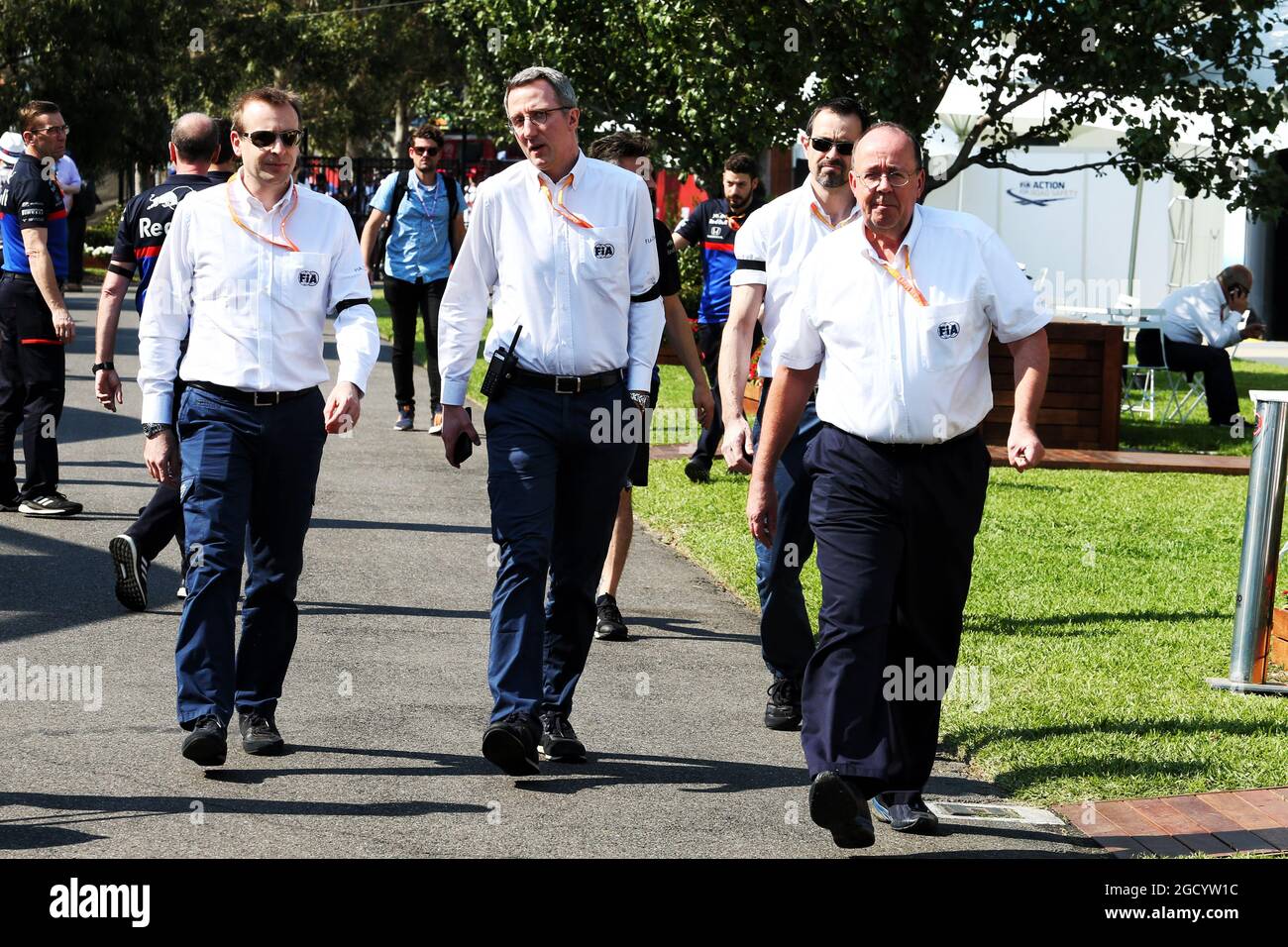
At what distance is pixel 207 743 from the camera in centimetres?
529

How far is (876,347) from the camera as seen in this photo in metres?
4.85

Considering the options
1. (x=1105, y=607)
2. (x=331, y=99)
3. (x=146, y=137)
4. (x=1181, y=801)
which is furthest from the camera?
(x=331, y=99)

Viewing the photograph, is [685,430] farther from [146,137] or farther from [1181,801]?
[146,137]

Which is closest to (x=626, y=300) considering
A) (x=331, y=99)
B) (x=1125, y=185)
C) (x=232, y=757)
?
(x=232, y=757)

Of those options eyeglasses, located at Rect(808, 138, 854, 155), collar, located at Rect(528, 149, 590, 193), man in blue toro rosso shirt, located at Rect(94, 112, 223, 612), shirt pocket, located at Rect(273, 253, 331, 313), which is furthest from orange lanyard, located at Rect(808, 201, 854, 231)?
man in blue toro rosso shirt, located at Rect(94, 112, 223, 612)

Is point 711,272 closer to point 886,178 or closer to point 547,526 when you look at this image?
point 547,526

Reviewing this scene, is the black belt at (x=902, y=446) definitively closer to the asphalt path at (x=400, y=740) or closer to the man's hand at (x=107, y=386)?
the asphalt path at (x=400, y=740)

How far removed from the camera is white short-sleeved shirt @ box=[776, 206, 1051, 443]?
4.81 metres

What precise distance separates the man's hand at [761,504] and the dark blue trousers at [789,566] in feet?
2.31

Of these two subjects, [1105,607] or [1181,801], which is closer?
[1181,801]

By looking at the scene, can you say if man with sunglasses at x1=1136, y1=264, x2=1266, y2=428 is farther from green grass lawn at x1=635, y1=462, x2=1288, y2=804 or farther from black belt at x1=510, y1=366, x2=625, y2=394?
black belt at x1=510, y1=366, x2=625, y2=394

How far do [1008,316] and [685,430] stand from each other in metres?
10.4

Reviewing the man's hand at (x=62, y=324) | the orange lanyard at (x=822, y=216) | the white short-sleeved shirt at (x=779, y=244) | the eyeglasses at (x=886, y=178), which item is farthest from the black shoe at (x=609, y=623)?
the man's hand at (x=62, y=324)

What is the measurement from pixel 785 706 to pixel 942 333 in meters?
1.93
